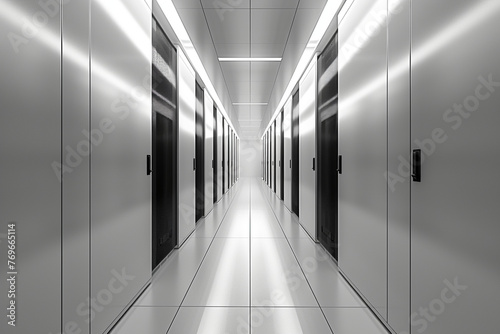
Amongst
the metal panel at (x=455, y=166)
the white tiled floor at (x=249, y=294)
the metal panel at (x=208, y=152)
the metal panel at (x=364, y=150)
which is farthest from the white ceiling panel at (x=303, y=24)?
the metal panel at (x=208, y=152)

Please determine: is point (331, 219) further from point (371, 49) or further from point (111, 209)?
point (111, 209)

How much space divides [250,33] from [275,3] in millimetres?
954

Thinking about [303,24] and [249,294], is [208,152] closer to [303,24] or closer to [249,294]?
[303,24]

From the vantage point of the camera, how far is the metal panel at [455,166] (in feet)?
4.18

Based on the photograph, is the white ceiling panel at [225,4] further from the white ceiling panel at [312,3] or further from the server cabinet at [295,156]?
the server cabinet at [295,156]

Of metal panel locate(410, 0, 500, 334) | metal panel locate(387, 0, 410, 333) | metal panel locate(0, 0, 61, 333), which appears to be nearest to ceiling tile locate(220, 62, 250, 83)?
metal panel locate(387, 0, 410, 333)

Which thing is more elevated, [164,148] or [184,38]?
[184,38]

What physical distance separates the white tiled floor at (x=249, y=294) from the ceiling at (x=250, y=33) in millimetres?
2981

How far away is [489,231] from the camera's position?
1270 millimetres

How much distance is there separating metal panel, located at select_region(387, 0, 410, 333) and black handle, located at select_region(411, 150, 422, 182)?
0.10m

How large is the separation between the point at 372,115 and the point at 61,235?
2319 mm

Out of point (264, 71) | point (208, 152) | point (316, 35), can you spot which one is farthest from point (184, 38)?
point (208, 152)

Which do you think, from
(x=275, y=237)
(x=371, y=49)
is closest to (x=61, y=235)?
(x=371, y=49)

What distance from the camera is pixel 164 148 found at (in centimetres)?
396
